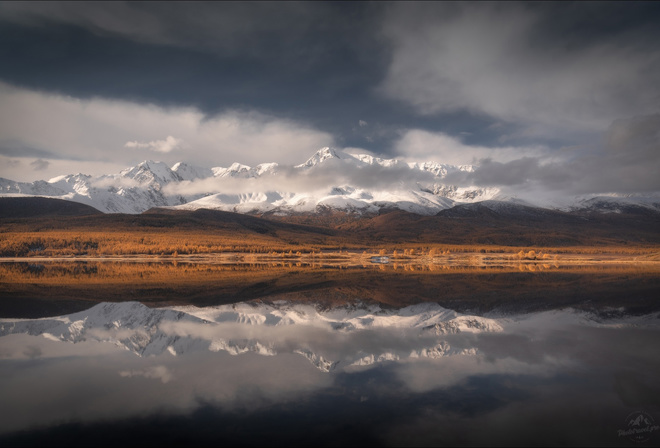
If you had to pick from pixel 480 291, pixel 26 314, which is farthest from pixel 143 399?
pixel 480 291

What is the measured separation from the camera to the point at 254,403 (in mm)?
12625

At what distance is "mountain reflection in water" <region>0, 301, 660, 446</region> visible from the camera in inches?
427

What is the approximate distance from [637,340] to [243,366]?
716 inches

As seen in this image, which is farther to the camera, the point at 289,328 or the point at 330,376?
the point at 289,328
